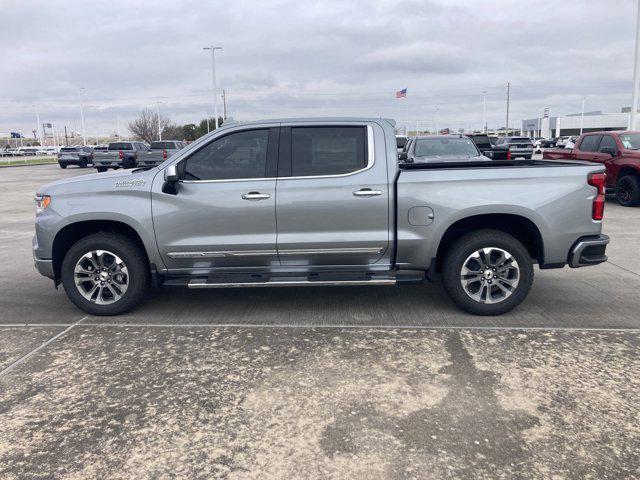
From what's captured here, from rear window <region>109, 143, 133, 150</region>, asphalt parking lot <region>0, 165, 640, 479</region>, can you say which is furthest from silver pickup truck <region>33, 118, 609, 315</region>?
rear window <region>109, 143, 133, 150</region>

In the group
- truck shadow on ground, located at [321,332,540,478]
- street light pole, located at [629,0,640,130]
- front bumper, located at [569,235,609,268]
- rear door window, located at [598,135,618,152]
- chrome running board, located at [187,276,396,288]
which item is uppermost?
street light pole, located at [629,0,640,130]

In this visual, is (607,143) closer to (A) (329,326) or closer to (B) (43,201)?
(A) (329,326)

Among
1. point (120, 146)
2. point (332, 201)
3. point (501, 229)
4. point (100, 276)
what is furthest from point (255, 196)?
point (120, 146)

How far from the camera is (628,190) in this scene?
1293 centimetres

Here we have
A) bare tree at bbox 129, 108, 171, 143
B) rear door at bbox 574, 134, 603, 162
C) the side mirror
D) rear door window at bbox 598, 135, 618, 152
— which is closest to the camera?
the side mirror

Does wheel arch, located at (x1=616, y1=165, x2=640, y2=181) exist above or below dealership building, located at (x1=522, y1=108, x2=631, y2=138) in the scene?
below

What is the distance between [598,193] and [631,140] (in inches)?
379

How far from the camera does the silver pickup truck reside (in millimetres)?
5020

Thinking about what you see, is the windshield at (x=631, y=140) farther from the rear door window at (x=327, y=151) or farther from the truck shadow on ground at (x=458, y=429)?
the truck shadow on ground at (x=458, y=429)

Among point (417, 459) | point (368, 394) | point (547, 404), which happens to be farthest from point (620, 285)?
point (417, 459)

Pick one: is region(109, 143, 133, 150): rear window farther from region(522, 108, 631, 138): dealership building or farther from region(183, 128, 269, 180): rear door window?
region(522, 108, 631, 138): dealership building

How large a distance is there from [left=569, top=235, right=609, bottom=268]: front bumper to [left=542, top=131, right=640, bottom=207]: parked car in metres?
8.75

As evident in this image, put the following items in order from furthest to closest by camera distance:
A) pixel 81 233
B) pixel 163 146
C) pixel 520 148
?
pixel 163 146
pixel 520 148
pixel 81 233

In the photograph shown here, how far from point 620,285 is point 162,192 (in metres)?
5.16
